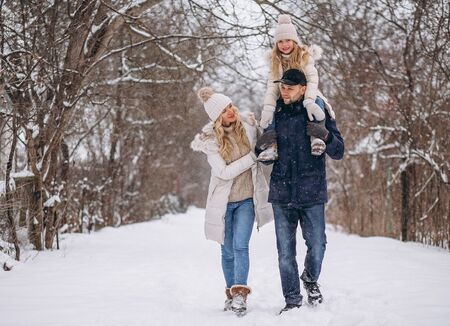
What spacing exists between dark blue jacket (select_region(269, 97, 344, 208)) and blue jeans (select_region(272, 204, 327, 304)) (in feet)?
0.32

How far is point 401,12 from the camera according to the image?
7.18 meters

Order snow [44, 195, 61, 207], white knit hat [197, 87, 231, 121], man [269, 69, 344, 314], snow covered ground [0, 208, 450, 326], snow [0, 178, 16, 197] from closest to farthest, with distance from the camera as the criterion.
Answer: snow covered ground [0, 208, 450, 326] → man [269, 69, 344, 314] → white knit hat [197, 87, 231, 121] → snow [0, 178, 16, 197] → snow [44, 195, 61, 207]

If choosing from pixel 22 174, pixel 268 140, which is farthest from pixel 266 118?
pixel 22 174

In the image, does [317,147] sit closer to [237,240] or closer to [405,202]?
[237,240]

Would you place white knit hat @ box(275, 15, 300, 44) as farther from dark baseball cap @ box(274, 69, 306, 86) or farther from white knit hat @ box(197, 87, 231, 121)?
white knit hat @ box(197, 87, 231, 121)

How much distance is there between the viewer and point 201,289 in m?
4.50

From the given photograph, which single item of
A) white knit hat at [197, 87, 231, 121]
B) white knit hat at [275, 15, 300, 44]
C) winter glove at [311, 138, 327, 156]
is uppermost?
white knit hat at [275, 15, 300, 44]

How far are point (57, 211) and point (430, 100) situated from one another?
5.49 metres

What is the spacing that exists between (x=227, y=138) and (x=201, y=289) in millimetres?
1625

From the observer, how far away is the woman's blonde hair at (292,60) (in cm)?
355

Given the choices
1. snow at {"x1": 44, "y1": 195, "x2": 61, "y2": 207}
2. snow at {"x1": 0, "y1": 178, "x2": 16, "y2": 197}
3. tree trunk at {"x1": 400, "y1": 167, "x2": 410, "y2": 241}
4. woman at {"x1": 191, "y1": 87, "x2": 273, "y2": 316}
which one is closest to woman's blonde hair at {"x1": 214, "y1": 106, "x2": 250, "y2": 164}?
woman at {"x1": 191, "y1": 87, "x2": 273, "y2": 316}

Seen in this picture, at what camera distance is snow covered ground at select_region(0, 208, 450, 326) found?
3094 millimetres

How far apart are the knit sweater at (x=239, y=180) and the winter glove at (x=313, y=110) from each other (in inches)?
25.3

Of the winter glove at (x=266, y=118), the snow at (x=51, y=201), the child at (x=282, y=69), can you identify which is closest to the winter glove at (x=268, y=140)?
the child at (x=282, y=69)
